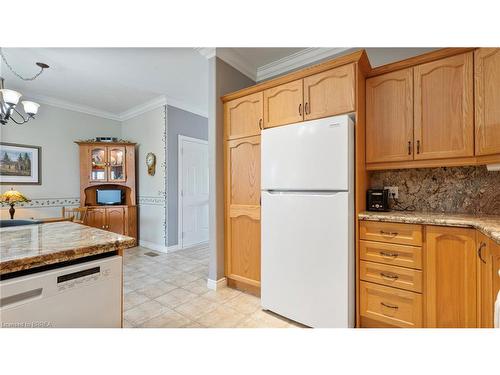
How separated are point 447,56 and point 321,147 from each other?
108 centimetres

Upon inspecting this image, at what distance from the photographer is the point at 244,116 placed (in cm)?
223

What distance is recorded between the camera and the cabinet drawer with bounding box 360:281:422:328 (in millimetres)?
1439

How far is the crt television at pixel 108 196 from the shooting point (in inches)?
158

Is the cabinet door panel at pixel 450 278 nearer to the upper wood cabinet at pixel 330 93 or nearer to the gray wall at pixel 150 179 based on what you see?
the upper wood cabinet at pixel 330 93

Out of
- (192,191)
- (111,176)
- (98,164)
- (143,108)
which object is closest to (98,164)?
(98,164)

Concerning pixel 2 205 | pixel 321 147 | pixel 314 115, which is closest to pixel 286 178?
pixel 321 147

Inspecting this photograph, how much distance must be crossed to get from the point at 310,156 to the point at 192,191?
9.65 feet

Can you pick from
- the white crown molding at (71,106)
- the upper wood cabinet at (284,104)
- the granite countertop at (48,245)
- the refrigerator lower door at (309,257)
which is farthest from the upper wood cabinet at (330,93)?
the white crown molding at (71,106)

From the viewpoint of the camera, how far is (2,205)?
3.29m

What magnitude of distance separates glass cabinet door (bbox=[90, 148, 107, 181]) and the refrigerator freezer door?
3529mm

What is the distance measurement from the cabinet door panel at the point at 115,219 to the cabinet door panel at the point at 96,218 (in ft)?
0.20

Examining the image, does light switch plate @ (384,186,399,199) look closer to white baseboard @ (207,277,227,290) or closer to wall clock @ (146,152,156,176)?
white baseboard @ (207,277,227,290)

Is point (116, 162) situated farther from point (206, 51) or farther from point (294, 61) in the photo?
point (294, 61)
